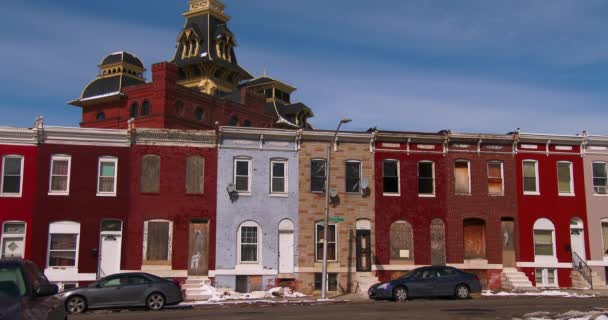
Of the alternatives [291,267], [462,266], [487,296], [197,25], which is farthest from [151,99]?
[487,296]

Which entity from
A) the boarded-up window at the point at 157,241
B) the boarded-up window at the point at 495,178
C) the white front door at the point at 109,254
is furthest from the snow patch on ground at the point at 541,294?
the white front door at the point at 109,254

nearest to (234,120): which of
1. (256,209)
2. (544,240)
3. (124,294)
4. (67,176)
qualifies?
(256,209)

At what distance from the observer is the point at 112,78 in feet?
222

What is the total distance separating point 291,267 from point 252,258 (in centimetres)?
205

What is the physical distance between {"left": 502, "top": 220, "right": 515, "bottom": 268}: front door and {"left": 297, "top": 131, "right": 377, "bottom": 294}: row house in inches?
292

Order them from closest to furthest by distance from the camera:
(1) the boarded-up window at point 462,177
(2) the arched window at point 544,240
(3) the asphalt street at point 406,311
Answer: (3) the asphalt street at point 406,311, (2) the arched window at point 544,240, (1) the boarded-up window at point 462,177

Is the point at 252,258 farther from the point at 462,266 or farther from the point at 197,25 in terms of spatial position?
the point at 197,25

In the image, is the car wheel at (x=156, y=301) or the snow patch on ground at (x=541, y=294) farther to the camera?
the snow patch on ground at (x=541, y=294)

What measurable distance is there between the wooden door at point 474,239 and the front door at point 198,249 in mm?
13913

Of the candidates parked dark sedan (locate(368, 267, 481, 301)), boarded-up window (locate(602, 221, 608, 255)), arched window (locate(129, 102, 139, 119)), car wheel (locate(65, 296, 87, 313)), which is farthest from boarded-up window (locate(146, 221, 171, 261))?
arched window (locate(129, 102, 139, 119))

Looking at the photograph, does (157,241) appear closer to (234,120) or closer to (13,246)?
(13,246)

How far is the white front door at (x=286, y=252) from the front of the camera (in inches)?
1298

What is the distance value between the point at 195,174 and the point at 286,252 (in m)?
6.14

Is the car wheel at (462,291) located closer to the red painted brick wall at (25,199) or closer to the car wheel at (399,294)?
the car wheel at (399,294)
